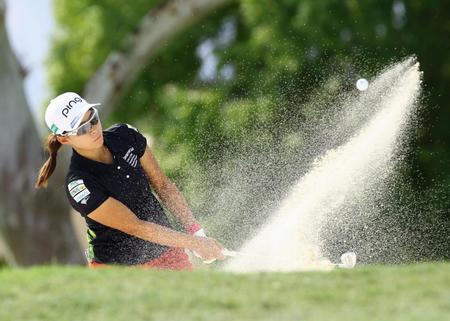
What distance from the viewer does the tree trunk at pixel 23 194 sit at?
15.1m

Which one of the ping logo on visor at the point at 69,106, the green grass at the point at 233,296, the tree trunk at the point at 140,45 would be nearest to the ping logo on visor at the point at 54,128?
the ping logo on visor at the point at 69,106

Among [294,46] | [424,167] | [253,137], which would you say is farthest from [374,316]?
[294,46]

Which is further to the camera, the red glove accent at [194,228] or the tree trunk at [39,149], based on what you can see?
the tree trunk at [39,149]

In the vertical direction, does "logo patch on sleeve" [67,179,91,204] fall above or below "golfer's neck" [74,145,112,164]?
below

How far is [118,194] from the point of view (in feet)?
22.0

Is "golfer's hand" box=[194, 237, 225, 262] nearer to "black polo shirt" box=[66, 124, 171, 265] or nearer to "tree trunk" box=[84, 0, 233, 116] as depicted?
"black polo shirt" box=[66, 124, 171, 265]

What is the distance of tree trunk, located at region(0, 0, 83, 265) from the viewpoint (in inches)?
594

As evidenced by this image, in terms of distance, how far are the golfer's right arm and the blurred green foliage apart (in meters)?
4.93

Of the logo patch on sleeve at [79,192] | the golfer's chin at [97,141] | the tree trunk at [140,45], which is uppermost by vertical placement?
the tree trunk at [140,45]

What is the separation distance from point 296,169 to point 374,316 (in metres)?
5.78

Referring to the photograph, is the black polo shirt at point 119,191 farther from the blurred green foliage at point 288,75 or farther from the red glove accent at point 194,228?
the blurred green foliage at point 288,75

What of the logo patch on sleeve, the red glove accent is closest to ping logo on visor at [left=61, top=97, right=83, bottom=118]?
the logo patch on sleeve

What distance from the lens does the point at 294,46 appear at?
1546cm

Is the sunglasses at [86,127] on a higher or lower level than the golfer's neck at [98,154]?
higher
